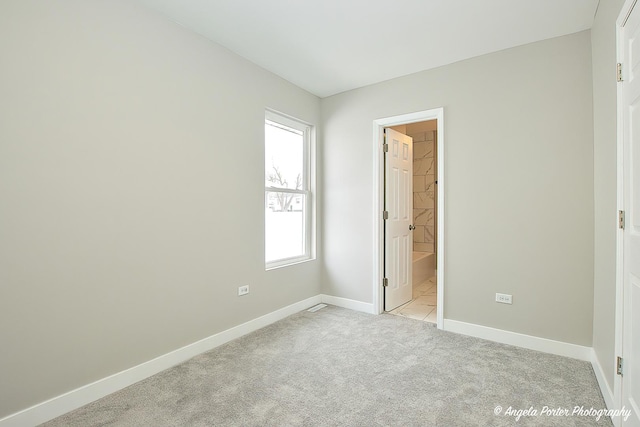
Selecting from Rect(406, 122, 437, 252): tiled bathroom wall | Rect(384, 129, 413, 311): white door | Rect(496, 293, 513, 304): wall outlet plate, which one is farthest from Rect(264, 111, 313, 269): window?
Rect(406, 122, 437, 252): tiled bathroom wall

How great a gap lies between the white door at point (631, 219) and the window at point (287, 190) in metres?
2.76

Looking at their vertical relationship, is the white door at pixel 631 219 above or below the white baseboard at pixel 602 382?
above

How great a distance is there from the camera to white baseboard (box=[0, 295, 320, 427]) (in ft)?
5.70

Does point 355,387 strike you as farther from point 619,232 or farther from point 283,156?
point 283,156

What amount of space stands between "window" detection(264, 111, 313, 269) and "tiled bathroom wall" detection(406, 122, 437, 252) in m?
3.02

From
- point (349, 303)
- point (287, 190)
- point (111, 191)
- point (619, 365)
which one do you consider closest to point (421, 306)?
point (349, 303)

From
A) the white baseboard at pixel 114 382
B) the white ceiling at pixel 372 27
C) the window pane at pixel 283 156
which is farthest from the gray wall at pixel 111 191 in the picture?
the window pane at pixel 283 156

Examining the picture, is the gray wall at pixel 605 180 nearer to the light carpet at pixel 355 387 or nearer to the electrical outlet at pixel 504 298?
the light carpet at pixel 355 387

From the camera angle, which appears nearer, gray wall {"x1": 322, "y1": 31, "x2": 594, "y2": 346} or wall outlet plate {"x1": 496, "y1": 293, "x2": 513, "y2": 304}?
gray wall {"x1": 322, "y1": 31, "x2": 594, "y2": 346}

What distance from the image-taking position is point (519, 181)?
278 centimetres

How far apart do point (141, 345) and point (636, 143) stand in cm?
316

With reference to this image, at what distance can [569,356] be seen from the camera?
2.55 meters

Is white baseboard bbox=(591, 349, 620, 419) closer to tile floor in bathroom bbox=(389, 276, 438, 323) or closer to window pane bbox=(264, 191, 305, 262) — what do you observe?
tile floor in bathroom bbox=(389, 276, 438, 323)

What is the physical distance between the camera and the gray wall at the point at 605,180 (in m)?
1.83
